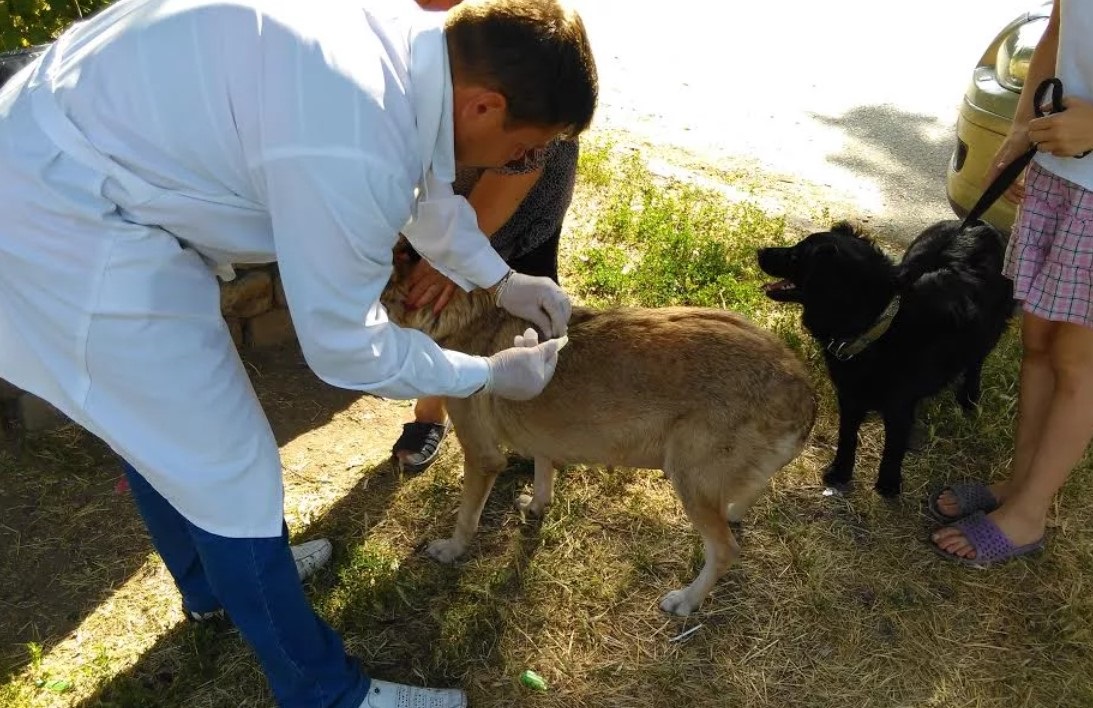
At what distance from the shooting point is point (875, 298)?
3.48 m

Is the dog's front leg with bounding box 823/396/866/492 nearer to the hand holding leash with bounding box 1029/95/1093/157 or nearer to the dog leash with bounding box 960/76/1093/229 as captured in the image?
the dog leash with bounding box 960/76/1093/229

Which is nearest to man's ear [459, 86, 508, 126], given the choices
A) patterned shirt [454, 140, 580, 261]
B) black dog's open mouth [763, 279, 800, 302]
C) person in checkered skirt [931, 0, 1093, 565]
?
patterned shirt [454, 140, 580, 261]

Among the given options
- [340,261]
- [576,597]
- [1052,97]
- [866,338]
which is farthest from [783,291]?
[340,261]

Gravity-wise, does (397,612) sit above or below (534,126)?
below

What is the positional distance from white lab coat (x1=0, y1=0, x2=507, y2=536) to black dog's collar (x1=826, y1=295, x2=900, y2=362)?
214cm

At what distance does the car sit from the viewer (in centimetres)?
437

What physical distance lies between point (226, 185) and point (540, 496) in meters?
2.16

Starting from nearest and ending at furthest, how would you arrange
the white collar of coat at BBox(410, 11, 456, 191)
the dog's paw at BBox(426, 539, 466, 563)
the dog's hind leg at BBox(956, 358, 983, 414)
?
the white collar of coat at BBox(410, 11, 456, 191), the dog's paw at BBox(426, 539, 466, 563), the dog's hind leg at BBox(956, 358, 983, 414)

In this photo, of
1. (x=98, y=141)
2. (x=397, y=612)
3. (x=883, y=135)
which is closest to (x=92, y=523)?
(x=397, y=612)

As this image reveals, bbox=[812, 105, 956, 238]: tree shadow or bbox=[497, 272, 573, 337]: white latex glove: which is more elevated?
bbox=[497, 272, 573, 337]: white latex glove

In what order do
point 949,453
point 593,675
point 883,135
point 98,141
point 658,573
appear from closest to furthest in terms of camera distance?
point 98,141 < point 593,675 < point 658,573 < point 949,453 < point 883,135

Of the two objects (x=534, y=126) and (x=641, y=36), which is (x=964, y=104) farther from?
(x=641, y=36)

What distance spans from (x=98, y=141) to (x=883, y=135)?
656 centimetres

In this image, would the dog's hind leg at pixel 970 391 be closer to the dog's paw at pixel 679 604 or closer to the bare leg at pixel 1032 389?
the bare leg at pixel 1032 389
